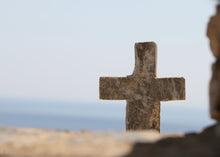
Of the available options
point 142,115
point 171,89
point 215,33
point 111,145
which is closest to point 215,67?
point 215,33

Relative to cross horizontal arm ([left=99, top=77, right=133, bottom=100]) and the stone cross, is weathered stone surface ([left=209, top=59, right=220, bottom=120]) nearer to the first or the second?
the stone cross

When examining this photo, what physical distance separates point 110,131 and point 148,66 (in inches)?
141

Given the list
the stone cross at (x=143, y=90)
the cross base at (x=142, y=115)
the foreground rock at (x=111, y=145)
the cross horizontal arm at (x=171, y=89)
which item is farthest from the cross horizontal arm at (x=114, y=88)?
the foreground rock at (x=111, y=145)

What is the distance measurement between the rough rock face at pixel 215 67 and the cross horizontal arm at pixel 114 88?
337 centimetres

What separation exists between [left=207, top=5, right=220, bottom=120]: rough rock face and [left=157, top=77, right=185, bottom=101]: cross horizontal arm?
316 cm

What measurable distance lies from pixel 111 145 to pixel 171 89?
4.00 meters

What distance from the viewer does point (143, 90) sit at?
735cm

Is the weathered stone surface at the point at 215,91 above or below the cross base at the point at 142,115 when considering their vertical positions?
above

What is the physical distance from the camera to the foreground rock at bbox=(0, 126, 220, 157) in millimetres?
3082

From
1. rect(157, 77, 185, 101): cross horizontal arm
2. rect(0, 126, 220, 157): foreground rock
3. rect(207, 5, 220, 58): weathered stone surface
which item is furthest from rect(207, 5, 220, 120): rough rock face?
rect(157, 77, 185, 101): cross horizontal arm

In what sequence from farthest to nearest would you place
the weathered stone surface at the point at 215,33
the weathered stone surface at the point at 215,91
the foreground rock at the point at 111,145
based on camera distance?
the weathered stone surface at the point at 215,33 → the weathered stone surface at the point at 215,91 → the foreground rock at the point at 111,145

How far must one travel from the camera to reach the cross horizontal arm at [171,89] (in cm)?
711

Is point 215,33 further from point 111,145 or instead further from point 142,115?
point 142,115

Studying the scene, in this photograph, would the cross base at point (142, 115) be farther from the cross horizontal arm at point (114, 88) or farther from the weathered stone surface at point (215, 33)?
the weathered stone surface at point (215, 33)
